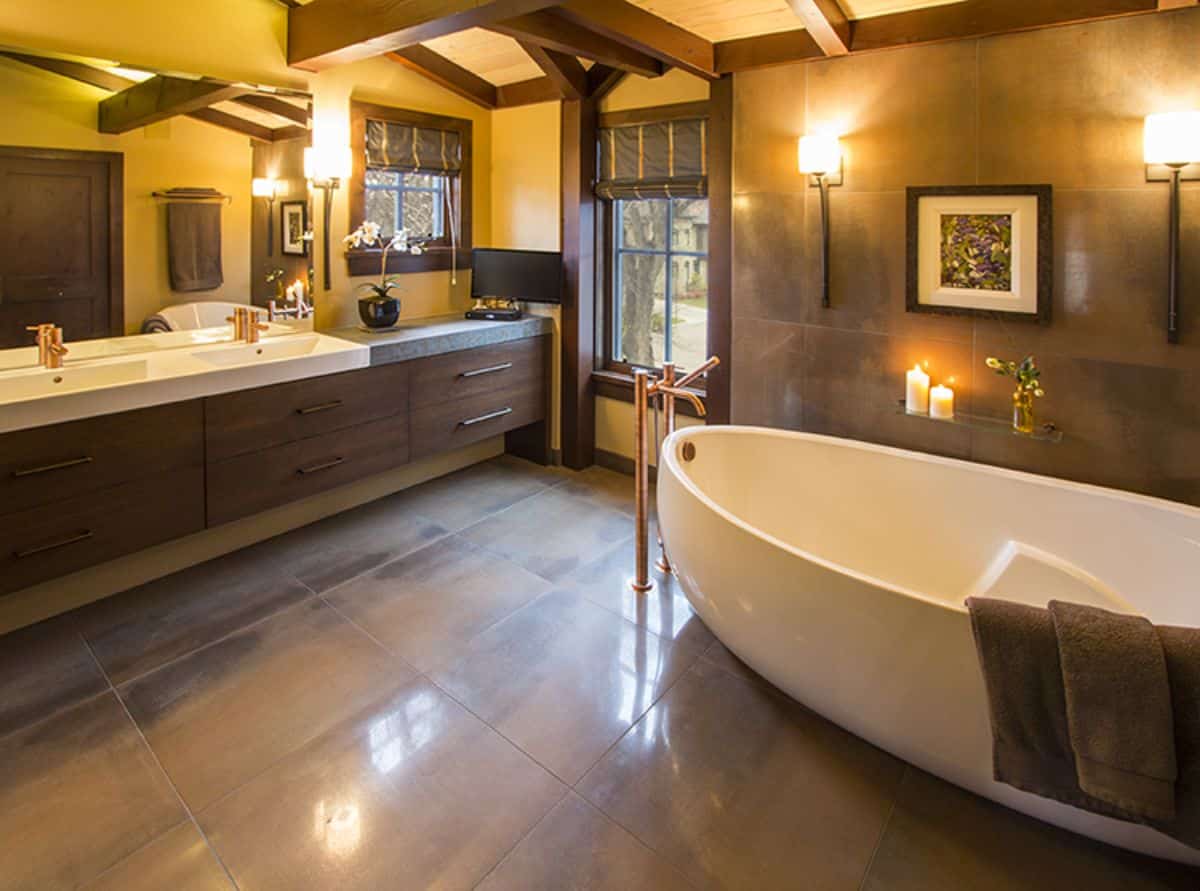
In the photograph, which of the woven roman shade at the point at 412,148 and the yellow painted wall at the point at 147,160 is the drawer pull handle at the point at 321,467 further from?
the woven roman shade at the point at 412,148

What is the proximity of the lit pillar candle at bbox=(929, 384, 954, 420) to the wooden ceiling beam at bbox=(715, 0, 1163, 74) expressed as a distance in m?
1.30

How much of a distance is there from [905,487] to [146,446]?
291cm

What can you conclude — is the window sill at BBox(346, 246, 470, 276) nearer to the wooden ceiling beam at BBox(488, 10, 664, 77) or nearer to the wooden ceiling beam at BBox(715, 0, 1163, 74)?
the wooden ceiling beam at BBox(488, 10, 664, 77)

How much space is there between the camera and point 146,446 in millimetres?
2848

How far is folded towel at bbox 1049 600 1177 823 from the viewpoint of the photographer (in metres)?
1.55

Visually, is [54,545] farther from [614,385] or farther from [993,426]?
[993,426]

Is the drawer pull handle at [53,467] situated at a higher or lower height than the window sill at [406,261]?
lower

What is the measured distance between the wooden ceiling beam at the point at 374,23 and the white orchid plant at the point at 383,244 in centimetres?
77

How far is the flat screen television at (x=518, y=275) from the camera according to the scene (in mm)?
4359

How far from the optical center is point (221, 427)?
307cm

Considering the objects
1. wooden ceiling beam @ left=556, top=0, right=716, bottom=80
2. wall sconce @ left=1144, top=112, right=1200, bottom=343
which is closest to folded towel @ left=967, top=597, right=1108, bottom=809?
wall sconce @ left=1144, top=112, right=1200, bottom=343

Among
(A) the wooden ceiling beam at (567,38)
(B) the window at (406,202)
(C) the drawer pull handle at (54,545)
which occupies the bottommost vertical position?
(C) the drawer pull handle at (54,545)

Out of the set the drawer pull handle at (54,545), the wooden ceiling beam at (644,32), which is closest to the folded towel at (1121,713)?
the wooden ceiling beam at (644,32)

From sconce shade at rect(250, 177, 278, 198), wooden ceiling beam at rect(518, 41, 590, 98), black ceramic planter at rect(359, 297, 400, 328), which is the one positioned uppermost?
wooden ceiling beam at rect(518, 41, 590, 98)
